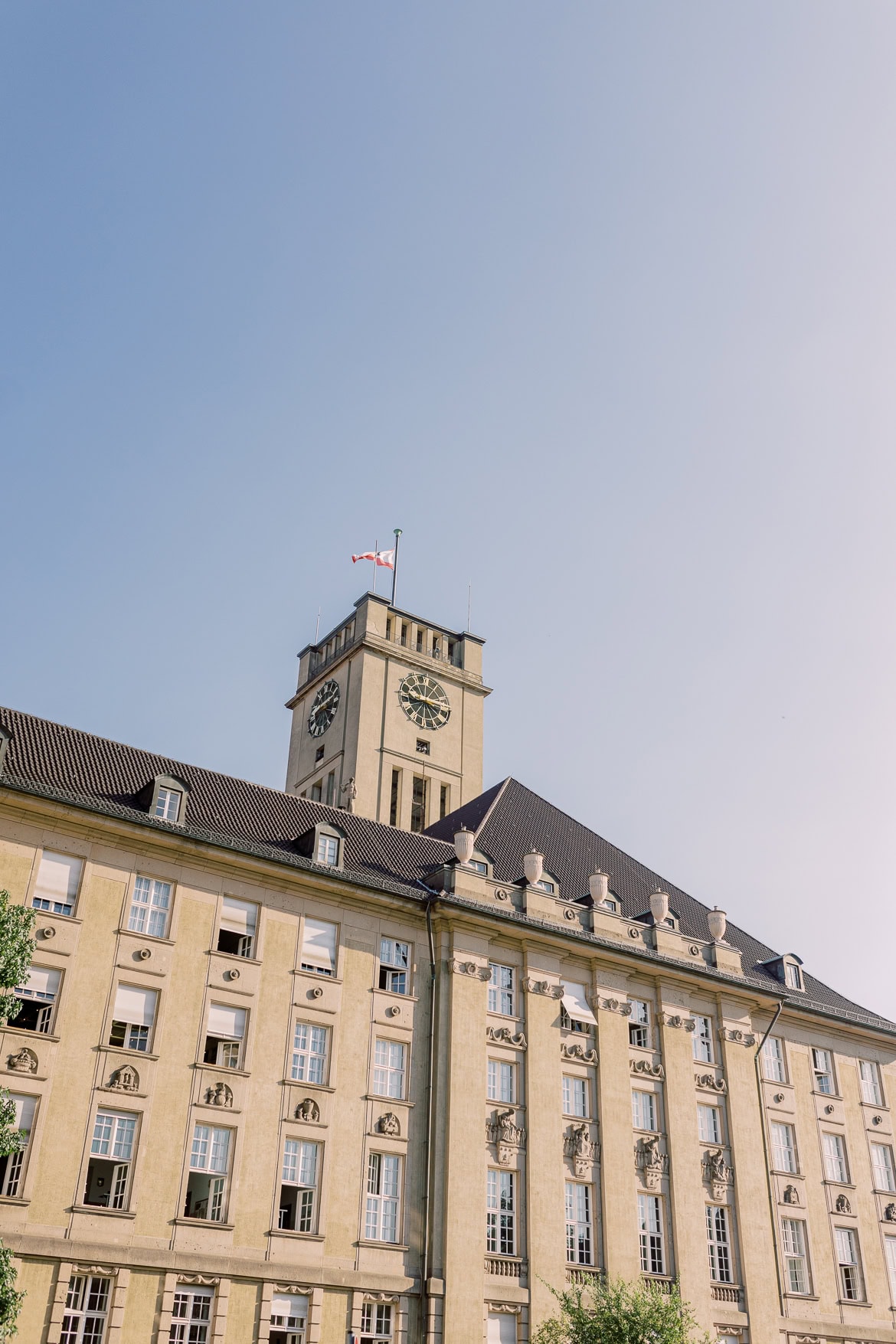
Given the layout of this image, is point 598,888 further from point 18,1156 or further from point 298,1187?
point 18,1156

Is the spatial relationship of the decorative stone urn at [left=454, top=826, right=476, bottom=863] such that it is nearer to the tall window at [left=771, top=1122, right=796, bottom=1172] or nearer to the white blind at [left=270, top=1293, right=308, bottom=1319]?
the white blind at [left=270, top=1293, right=308, bottom=1319]

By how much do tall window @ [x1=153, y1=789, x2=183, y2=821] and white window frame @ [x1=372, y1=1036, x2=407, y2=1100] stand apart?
388 inches

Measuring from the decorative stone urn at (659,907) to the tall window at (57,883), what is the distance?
75.6ft

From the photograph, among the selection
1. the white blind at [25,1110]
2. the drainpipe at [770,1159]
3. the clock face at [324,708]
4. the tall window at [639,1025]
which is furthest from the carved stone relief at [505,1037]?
the clock face at [324,708]

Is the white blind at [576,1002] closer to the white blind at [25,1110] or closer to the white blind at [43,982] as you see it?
the white blind at [43,982]

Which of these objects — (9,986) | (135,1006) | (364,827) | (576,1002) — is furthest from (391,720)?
(9,986)

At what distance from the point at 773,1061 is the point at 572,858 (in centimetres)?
1136

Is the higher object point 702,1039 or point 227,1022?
point 702,1039

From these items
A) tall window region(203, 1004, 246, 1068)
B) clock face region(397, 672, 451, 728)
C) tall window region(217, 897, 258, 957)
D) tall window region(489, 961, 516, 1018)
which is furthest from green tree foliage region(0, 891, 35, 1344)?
clock face region(397, 672, 451, 728)

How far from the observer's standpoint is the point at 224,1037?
123 feet

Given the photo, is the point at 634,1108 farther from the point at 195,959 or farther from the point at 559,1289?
the point at 195,959

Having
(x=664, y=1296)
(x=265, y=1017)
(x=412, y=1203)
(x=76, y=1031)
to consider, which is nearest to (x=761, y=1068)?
(x=664, y=1296)

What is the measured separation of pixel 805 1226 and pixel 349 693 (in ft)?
108

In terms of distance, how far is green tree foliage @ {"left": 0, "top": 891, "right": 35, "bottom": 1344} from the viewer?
27.4 metres
